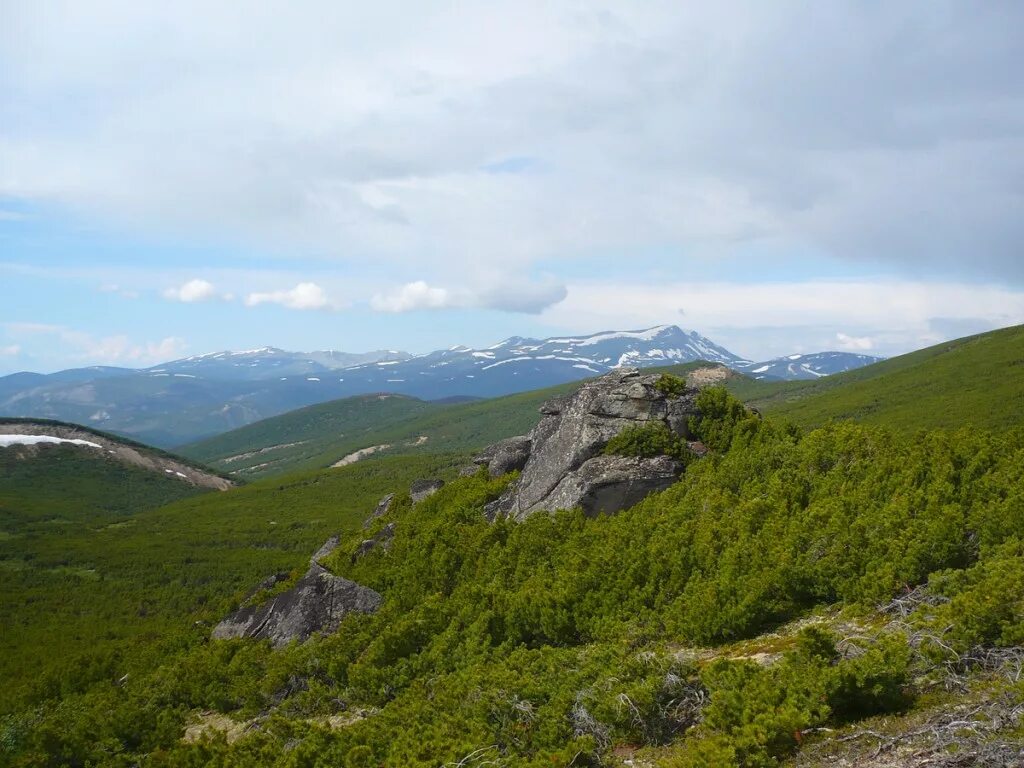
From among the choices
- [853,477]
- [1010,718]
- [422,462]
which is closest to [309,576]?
[853,477]

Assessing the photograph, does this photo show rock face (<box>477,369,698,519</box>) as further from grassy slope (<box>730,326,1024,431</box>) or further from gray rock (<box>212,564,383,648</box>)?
grassy slope (<box>730,326,1024,431</box>)

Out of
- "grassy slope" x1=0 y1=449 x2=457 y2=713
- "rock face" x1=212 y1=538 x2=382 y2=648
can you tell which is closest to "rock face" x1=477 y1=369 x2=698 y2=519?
"rock face" x1=212 y1=538 x2=382 y2=648

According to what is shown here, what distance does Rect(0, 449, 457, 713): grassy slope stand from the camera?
3262 cm

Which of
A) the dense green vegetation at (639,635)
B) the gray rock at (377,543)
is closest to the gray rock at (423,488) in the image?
the gray rock at (377,543)

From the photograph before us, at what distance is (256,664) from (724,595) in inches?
581

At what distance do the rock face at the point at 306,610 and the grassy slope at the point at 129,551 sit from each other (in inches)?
136

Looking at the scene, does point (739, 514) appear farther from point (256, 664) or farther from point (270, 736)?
point (256, 664)

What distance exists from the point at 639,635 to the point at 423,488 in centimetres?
2312

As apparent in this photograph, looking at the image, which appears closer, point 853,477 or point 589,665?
point 589,665

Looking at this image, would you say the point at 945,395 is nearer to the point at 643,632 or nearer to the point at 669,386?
the point at 669,386

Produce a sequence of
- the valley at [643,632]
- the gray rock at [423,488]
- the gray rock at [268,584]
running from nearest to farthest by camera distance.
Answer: the valley at [643,632] → the gray rock at [268,584] → the gray rock at [423,488]

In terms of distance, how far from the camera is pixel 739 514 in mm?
18531

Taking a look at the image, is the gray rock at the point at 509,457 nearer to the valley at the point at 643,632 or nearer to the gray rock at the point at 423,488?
the valley at the point at 643,632

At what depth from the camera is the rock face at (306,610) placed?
73.6 feet
